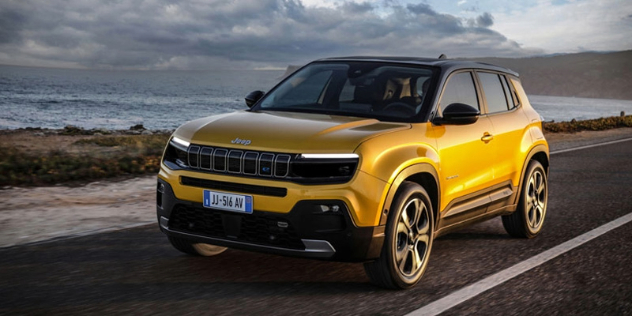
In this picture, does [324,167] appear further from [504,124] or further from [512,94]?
[512,94]

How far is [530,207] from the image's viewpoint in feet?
23.5

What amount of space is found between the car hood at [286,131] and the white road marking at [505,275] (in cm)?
116

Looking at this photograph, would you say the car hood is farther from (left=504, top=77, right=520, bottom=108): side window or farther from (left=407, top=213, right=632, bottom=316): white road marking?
(left=504, top=77, right=520, bottom=108): side window

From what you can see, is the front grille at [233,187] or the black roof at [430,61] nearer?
the front grille at [233,187]

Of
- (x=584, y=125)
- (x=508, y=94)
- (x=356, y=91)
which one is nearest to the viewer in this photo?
(x=356, y=91)

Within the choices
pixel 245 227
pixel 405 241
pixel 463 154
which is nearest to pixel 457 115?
pixel 463 154

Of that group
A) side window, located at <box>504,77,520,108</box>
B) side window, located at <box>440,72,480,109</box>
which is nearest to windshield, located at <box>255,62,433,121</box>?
side window, located at <box>440,72,480,109</box>

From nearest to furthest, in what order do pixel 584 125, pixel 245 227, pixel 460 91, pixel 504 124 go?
pixel 245 227, pixel 460 91, pixel 504 124, pixel 584 125

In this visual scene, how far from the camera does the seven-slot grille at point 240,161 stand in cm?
468

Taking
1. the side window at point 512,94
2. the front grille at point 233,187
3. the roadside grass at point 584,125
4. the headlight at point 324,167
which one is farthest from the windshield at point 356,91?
the roadside grass at point 584,125

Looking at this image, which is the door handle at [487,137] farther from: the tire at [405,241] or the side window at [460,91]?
the tire at [405,241]

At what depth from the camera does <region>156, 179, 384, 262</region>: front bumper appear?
15.2 feet

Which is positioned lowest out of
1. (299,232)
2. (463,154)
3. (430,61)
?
(299,232)

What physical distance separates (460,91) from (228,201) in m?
2.46
